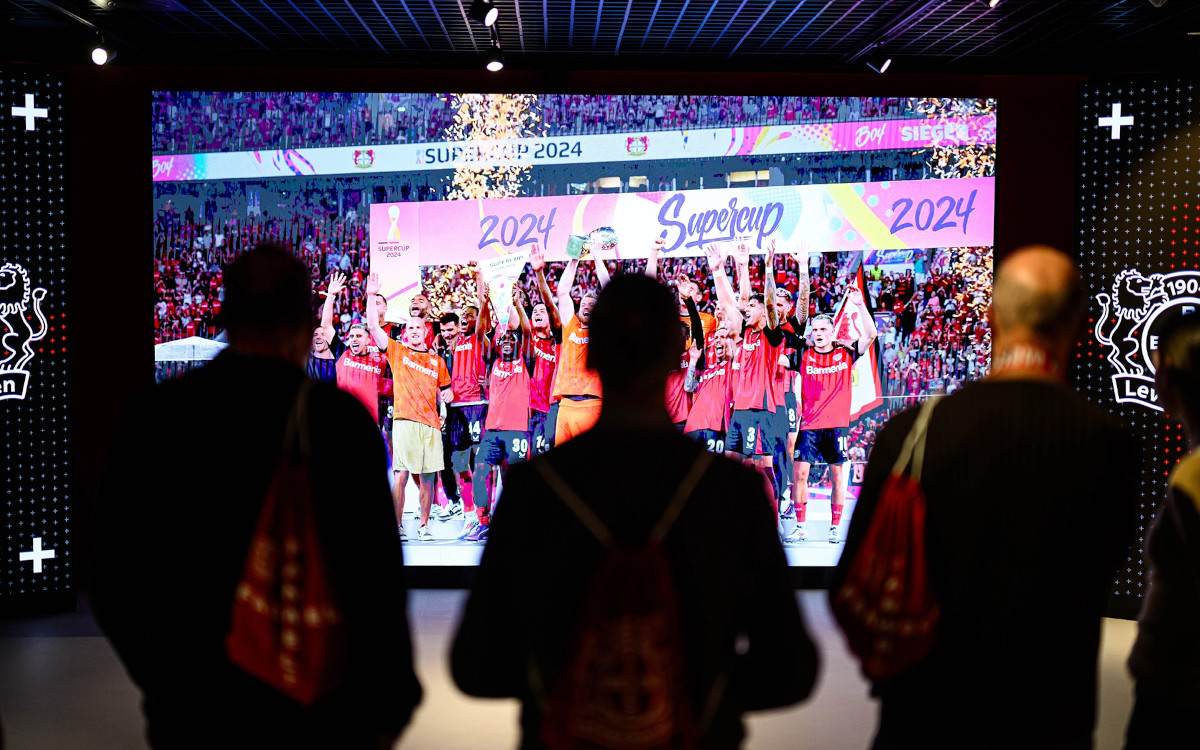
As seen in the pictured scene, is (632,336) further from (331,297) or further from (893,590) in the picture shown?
(331,297)

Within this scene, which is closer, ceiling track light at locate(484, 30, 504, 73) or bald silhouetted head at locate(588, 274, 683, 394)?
bald silhouetted head at locate(588, 274, 683, 394)

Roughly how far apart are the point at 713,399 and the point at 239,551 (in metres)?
4.33

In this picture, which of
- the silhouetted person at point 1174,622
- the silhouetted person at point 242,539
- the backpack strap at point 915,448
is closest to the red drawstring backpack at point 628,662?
the silhouetted person at point 242,539

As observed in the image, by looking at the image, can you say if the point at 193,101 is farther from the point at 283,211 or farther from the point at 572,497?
the point at 572,497

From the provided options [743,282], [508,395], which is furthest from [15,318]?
[743,282]

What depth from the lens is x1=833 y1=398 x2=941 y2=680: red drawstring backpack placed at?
1.57 meters

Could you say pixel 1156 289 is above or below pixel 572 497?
above

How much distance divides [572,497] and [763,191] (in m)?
4.62

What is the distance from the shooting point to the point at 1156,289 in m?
4.91

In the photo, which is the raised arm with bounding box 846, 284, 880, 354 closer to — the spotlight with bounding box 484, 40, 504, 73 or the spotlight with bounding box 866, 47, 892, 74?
the spotlight with bounding box 866, 47, 892, 74

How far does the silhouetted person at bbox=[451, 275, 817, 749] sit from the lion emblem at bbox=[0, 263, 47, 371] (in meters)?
4.55

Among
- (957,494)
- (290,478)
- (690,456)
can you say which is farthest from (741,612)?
(290,478)

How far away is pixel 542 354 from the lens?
5.61m

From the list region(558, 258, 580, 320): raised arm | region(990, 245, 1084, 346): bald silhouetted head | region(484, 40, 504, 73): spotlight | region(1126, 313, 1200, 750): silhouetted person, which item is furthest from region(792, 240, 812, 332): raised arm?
region(990, 245, 1084, 346): bald silhouetted head
